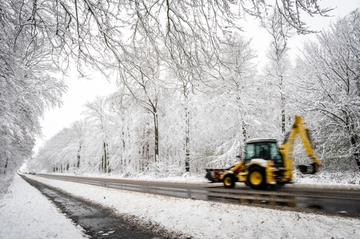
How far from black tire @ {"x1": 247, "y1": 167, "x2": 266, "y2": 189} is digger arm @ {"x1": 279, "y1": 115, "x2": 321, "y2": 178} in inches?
42.5

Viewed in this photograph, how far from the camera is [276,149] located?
9805mm

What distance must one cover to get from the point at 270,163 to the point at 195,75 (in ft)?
24.3

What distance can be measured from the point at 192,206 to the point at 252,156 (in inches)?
204

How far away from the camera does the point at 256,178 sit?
9.66m

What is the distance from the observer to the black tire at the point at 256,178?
9367 millimetres

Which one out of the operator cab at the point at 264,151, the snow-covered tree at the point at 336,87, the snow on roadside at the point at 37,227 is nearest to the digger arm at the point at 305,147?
the operator cab at the point at 264,151

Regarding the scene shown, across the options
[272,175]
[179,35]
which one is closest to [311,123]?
[272,175]

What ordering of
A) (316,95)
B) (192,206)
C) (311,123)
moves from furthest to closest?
(311,123) → (316,95) → (192,206)

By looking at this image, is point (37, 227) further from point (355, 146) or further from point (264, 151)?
point (355, 146)

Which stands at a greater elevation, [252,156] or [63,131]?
[63,131]

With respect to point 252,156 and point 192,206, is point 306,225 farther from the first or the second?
point 252,156

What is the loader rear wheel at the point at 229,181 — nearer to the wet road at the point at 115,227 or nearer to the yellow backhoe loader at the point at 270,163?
the yellow backhoe loader at the point at 270,163

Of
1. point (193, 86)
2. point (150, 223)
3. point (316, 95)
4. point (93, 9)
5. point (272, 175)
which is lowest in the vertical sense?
point (150, 223)

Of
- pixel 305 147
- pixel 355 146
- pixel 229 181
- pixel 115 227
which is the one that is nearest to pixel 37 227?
pixel 115 227
